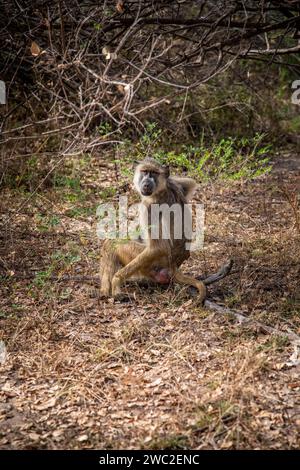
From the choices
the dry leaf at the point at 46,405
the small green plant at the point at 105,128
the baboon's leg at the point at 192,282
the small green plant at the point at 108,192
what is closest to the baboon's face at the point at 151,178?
the baboon's leg at the point at 192,282

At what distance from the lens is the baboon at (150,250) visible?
618 cm

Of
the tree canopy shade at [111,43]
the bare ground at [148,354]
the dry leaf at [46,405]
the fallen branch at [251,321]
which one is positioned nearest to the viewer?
the bare ground at [148,354]

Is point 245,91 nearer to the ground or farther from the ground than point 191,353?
farther from the ground

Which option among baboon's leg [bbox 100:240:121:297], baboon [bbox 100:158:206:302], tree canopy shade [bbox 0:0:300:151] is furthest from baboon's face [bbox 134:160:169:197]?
baboon's leg [bbox 100:240:121:297]

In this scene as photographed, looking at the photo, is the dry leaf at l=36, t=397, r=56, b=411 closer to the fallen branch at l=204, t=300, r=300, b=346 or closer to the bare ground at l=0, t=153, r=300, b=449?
the bare ground at l=0, t=153, r=300, b=449

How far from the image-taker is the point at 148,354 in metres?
5.29

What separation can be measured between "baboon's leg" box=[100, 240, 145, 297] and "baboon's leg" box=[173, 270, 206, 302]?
48 cm

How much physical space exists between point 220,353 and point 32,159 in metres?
5.01

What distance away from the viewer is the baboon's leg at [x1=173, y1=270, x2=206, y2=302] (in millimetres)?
5945

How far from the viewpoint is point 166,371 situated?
4980 millimetres

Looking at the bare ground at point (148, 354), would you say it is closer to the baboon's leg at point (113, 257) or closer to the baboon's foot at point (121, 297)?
the baboon's foot at point (121, 297)

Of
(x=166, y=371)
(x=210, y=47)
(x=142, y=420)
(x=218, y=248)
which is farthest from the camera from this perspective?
(x=218, y=248)
